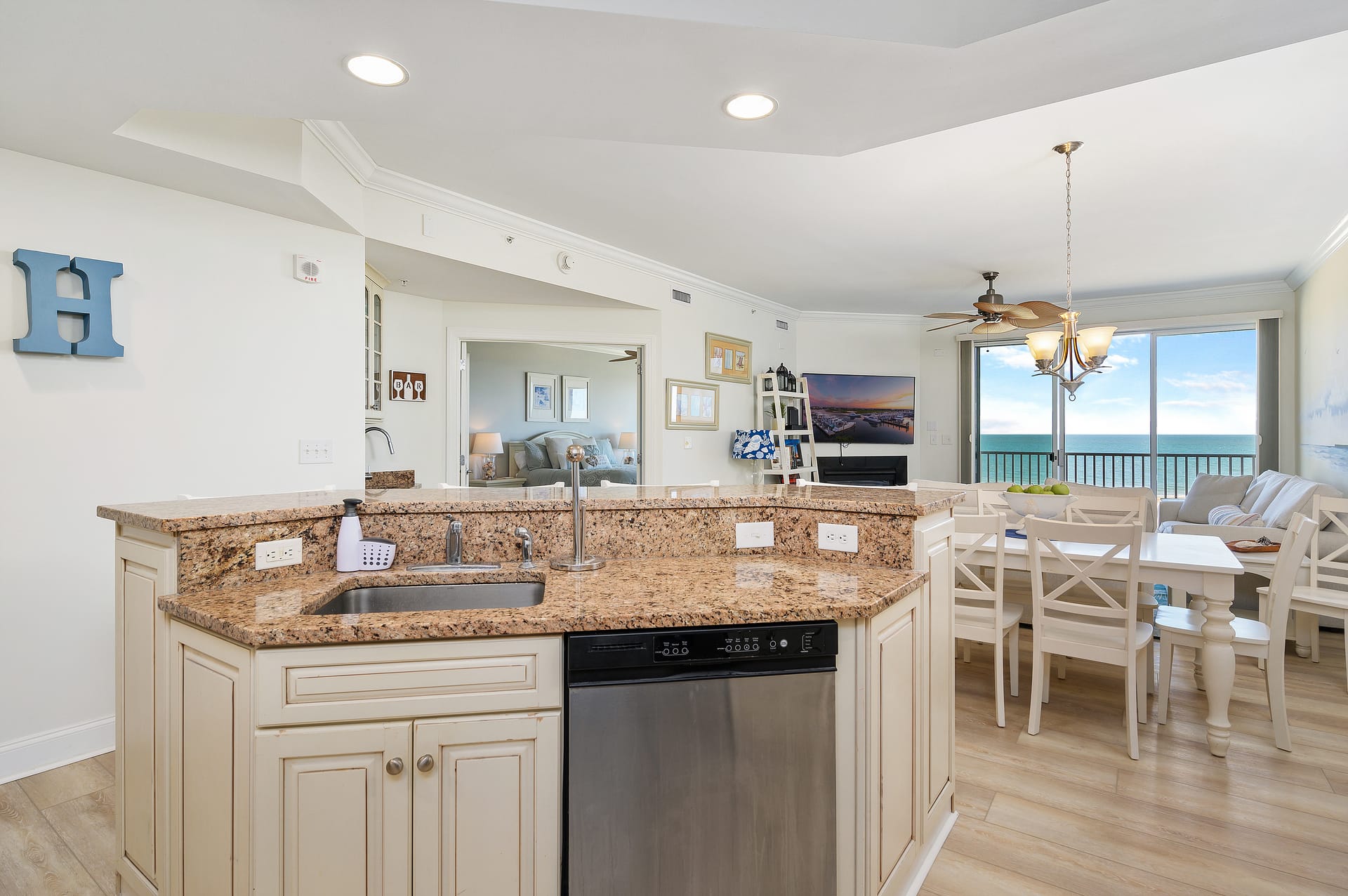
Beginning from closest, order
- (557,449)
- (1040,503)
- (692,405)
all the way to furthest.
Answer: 1. (1040,503)
2. (692,405)
3. (557,449)

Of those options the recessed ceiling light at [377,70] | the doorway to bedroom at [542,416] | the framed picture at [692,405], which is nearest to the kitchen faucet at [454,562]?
the recessed ceiling light at [377,70]

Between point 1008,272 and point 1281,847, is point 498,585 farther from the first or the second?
point 1008,272

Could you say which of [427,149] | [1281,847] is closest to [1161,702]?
[1281,847]

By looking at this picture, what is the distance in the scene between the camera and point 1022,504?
3.56 m

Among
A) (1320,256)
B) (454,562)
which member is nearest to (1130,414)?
(1320,256)

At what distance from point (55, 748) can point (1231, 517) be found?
22.3 ft

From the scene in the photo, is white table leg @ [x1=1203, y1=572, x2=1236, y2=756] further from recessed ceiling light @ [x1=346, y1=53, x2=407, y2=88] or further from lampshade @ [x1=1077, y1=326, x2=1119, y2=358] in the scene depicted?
recessed ceiling light @ [x1=346, y1=53, x2=407, y2=88]

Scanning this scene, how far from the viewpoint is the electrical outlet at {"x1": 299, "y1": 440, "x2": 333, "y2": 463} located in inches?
124

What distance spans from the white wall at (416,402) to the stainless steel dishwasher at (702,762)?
11.4 feet

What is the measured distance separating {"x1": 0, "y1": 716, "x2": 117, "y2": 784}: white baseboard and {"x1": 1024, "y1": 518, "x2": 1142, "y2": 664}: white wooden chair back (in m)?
3.58

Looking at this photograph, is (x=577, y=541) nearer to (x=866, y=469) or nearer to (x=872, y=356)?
(x=866, y=469)

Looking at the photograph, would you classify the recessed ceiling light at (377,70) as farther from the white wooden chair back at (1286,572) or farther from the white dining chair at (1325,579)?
the white dining chair at (1325,579)

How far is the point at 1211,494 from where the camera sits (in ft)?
17.8

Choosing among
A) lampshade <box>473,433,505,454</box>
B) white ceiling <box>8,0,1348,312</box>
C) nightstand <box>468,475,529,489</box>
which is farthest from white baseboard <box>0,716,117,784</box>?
lampshade <box>473,433,505,454</box>
